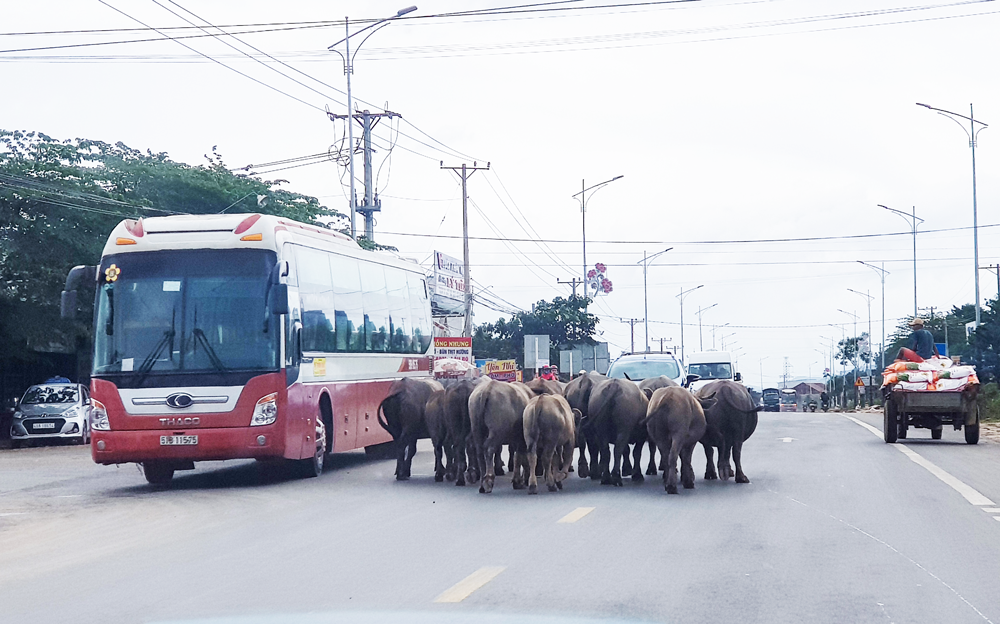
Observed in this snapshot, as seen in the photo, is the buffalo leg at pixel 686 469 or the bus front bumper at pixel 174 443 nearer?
the buffalo leg at pixel 686 469

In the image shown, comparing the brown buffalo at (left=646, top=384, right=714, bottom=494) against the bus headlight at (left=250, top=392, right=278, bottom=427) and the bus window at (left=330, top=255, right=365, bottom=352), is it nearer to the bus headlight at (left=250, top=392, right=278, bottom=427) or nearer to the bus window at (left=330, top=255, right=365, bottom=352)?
the bus headlight at (left=250, top=392, right=278, bottom=427)

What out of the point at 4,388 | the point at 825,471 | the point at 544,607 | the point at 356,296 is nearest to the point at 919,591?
the point at 544,607

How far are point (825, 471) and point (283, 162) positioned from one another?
3956 cm

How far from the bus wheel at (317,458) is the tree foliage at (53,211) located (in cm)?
1641

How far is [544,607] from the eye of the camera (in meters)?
7.27

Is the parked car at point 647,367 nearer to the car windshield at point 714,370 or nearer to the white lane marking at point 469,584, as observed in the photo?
the car windshield at point 714,370

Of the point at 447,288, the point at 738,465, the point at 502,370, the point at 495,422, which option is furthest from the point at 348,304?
the point at 447,288

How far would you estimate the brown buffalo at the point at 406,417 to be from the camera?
1675 cm

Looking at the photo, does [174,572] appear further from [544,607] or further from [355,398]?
[355,398]

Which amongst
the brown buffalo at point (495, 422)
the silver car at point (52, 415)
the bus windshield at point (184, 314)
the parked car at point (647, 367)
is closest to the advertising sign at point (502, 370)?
the parked car at point (647, 367)

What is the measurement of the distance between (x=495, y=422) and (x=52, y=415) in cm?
2005

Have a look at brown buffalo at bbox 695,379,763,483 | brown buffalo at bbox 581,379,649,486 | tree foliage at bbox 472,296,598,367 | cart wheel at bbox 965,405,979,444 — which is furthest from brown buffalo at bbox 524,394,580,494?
tree foliage at bbox 472,296,598,367

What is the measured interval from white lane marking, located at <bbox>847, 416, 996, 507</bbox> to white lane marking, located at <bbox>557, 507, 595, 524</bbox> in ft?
13.4

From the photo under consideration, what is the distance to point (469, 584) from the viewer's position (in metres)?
8.16
